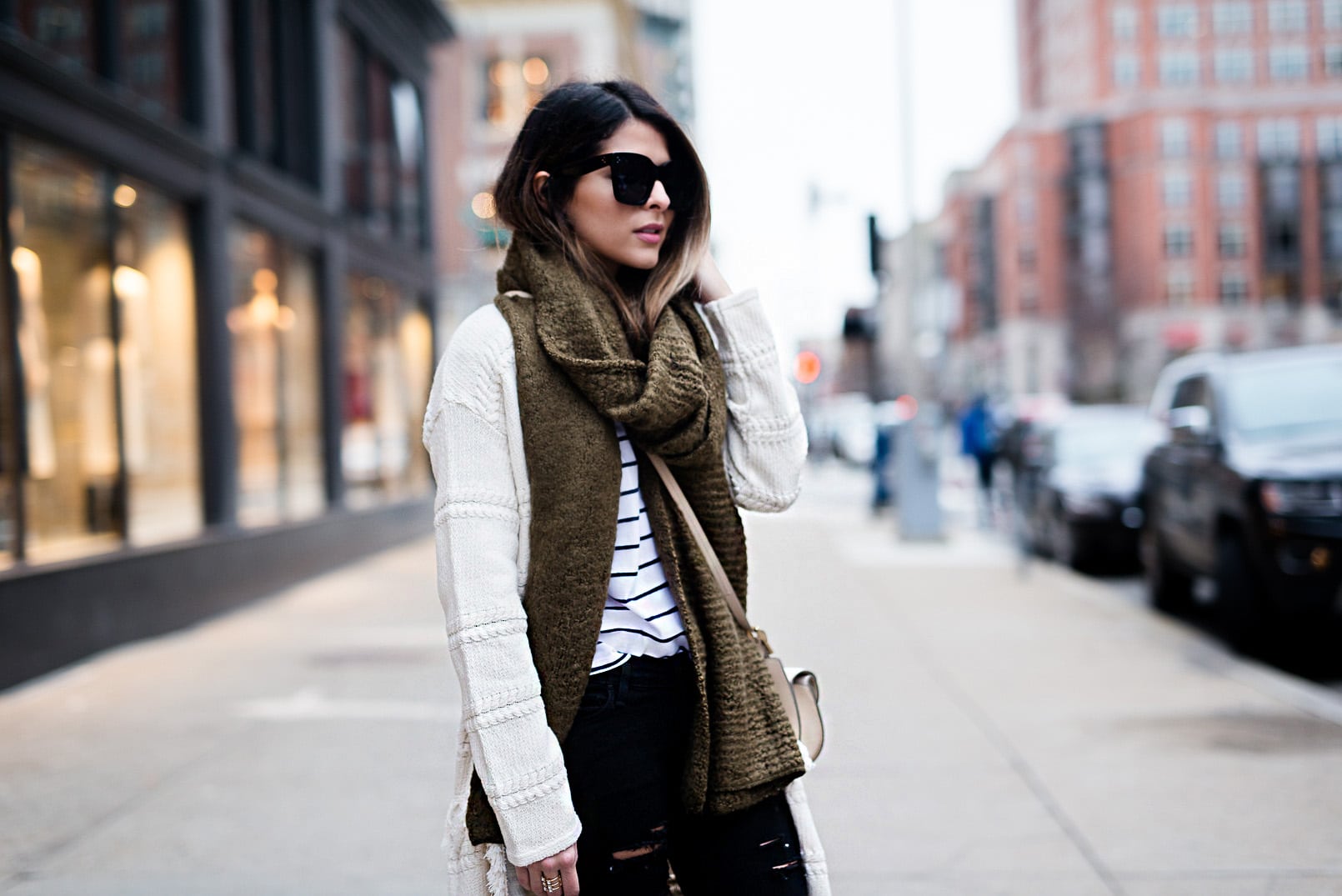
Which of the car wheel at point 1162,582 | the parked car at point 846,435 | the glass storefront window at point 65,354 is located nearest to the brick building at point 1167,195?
the parked car at point 846,435

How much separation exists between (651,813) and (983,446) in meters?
16.0

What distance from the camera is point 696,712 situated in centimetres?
195

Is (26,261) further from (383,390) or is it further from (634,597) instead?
(383,390)

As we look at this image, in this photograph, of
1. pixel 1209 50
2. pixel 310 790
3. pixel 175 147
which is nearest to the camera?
pixel 310 790

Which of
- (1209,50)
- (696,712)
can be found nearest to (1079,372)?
(1209,50)

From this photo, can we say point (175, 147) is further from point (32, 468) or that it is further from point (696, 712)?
point (696, 712)

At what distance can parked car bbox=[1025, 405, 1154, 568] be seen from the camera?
12.0m

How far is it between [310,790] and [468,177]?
2385 centimetres

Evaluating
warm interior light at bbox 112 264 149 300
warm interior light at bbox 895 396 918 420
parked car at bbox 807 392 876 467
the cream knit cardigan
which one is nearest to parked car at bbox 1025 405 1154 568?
warm interior light at bbox 895 396 918 420

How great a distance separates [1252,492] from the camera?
7180 millimetres

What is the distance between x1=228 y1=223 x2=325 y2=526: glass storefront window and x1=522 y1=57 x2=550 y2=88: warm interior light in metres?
17.9

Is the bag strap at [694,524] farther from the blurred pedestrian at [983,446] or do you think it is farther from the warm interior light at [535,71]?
the warm interior light at [535,71]

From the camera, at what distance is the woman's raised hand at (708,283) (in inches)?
88.5

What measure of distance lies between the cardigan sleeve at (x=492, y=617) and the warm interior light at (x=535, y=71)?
28.5 meters
